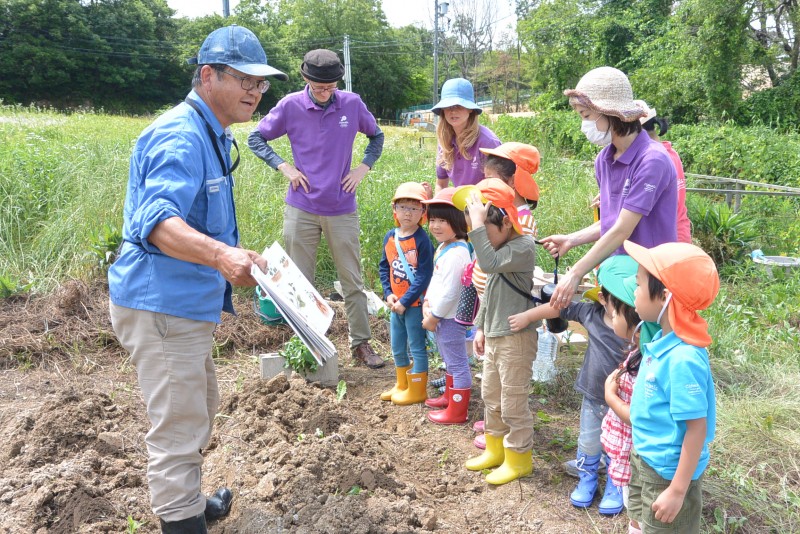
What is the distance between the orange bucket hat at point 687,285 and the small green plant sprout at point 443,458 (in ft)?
6.19

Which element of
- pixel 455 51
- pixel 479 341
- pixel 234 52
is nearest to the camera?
pixel 234 52

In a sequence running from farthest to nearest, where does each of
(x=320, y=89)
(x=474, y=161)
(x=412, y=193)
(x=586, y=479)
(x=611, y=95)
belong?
(x=320, y=89), (x=474, y=161), (x=412, y=193), (x=586, y=479), (x=611, y=95)

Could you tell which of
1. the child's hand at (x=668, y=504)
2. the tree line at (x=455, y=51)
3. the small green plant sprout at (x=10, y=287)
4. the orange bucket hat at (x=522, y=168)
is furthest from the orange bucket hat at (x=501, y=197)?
the tree line at (x=455, y=51)

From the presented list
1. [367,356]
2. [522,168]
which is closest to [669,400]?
[522,168]

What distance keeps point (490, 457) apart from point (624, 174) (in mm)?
1698

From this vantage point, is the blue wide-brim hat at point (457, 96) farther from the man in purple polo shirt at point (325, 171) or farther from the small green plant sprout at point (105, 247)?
the small green plant sprout at point (105, 247)

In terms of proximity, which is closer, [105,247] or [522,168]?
[522,168]

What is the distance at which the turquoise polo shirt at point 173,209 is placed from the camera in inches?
91.0

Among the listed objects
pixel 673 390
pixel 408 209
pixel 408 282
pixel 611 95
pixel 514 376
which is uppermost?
pixel 611 95

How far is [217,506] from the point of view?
3033mm

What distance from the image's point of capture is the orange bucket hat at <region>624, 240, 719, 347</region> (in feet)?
6.70

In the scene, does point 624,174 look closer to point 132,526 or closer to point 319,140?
point 319,140

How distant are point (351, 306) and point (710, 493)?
2.91m

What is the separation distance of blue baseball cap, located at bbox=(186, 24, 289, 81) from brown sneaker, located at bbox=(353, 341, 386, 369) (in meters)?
2.93
